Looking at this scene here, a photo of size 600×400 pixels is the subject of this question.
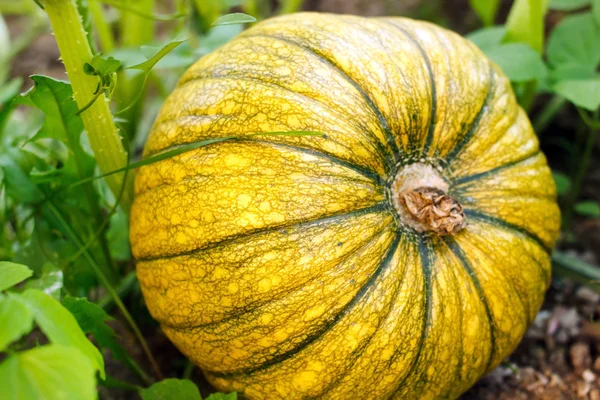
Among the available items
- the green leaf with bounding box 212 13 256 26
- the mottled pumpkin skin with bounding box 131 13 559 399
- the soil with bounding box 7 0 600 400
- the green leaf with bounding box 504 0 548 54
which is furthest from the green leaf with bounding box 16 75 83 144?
the green leaf with bounding box 504 0 548 54

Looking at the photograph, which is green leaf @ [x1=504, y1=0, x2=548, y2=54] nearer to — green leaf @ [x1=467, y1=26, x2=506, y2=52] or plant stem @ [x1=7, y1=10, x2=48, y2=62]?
green leaf @ [x1=467, y1=26, x2=506, y2=52]

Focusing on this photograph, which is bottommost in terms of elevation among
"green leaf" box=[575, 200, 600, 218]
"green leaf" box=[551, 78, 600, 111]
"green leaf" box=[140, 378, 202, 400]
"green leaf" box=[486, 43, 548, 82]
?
"green leaf" box=[575, 200, 600, 218]

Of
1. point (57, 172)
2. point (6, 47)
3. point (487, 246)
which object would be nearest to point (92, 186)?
point (57, 172)

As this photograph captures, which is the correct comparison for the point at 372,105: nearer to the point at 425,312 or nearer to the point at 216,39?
the point at 425,312

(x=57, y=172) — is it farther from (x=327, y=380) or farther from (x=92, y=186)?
(x=327, y=380)

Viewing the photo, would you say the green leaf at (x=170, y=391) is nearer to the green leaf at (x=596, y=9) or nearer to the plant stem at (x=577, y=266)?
the plant stem at (x=577, y=266)

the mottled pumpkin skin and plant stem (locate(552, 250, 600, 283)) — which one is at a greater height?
the mottled pumpkin skin

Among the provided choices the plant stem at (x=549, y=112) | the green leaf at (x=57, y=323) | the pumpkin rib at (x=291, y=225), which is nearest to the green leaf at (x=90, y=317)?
the pumpkin rib at (x=291, y=225)
